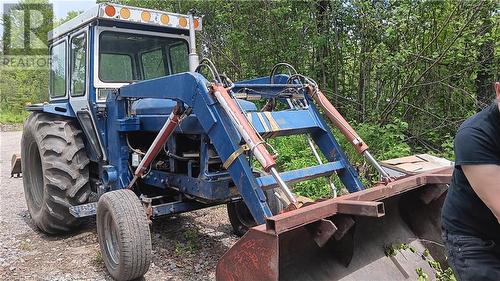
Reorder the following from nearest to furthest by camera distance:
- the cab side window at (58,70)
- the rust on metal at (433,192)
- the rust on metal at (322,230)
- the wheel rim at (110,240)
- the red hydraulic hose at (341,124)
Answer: the rust on metal at (322,230) → the rust on metal at (433,192) → the red hydraulic hose at (341,124) → the wheel rim at (110,240) → the cab side window at (58,70)

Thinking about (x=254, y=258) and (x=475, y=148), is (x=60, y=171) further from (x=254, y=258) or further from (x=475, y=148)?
(x=475, y=148)

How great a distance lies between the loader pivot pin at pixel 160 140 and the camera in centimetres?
357

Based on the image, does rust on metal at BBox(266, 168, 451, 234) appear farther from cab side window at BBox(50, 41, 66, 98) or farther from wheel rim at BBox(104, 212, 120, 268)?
cab side window at BBox(50, 41, 66, 98)

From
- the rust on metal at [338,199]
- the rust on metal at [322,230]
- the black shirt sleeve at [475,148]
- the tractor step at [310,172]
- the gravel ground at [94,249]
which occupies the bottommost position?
the gravel ground at [94,249]

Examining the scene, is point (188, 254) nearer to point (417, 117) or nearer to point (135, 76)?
point (135, 76)

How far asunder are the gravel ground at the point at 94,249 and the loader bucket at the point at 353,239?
125cm

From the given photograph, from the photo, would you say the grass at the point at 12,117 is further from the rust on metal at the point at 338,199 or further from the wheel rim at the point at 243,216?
the rust on metal at the point at 338,199

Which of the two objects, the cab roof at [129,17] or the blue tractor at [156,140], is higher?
the cab roof at [129,17]

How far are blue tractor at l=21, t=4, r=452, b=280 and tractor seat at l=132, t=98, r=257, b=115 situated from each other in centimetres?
1

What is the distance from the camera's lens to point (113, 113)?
14.7 feet

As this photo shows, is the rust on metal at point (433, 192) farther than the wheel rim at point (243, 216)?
No

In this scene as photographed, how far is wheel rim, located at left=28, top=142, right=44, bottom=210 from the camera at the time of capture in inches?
213

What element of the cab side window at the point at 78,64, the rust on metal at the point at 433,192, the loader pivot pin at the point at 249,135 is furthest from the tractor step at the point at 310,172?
the cab side window at the point at 78,64

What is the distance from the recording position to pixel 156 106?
4.31 metres
